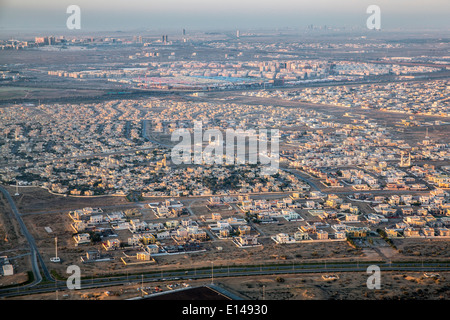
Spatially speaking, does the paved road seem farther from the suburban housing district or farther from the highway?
the highway

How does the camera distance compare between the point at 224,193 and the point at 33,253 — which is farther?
the point at 224,193

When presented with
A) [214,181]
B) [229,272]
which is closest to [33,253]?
[229,272]

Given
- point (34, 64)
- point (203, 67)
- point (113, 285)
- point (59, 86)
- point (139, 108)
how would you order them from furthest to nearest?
point (203, 67) < point (34, 64) < point (59, 86) < point (139, 108) < point (113, 285)

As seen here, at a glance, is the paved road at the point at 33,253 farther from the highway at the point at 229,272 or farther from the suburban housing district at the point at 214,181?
the highway at the point at 229,272

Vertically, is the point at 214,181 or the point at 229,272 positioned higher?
the point at 214,181

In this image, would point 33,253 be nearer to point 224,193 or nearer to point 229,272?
point 229,272

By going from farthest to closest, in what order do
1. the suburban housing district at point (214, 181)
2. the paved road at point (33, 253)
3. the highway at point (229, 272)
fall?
1. the suburban housing district at point (214, 181)
2. the paved road at point (33, 253)
3. the highway at point (229, 272)

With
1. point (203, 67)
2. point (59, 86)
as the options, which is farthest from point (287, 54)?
point (59, 86)

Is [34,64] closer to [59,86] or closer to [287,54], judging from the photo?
[59,86]
